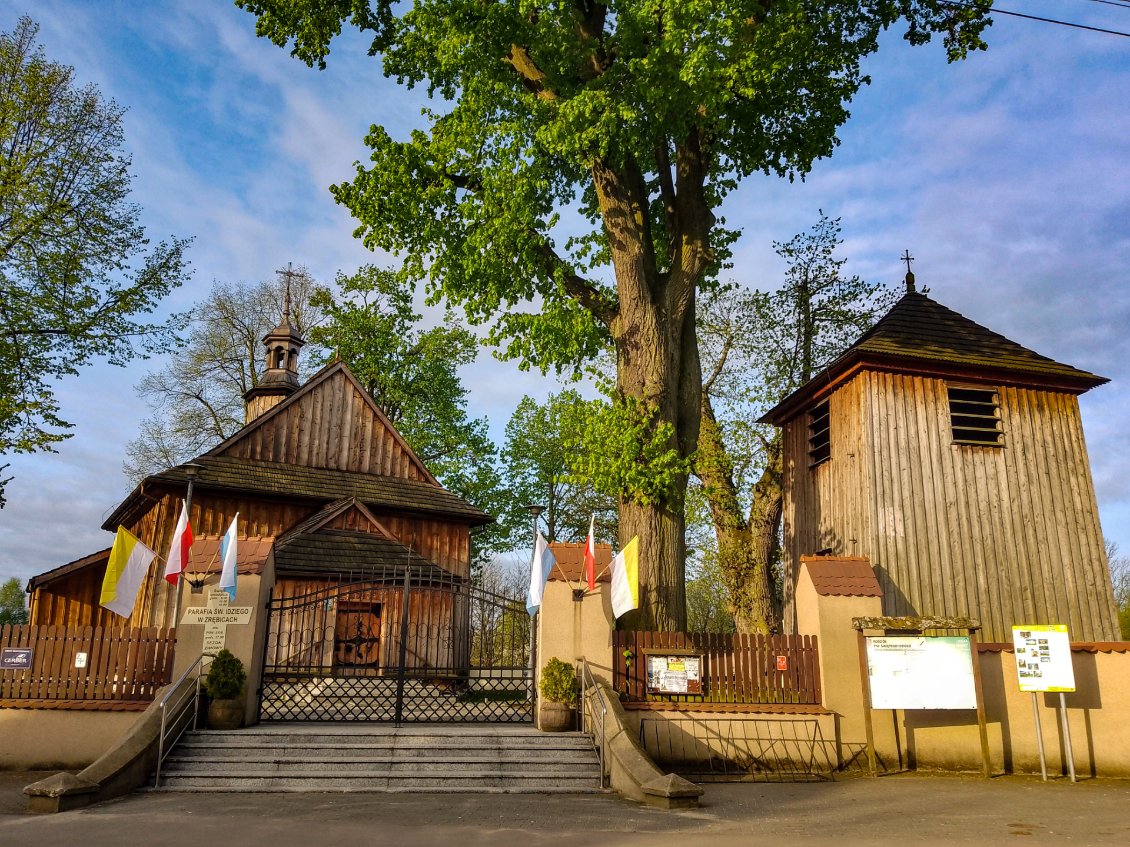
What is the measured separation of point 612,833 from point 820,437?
12.7 meters

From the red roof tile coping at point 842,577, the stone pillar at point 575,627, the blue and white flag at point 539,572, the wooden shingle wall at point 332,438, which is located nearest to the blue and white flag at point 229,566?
the blue and white flag at point 539,572

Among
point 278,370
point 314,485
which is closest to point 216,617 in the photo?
point 314,485

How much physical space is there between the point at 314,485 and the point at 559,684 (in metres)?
13.7

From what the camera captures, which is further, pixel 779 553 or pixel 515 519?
pixel 515 519

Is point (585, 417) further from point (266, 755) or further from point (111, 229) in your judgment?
point (111, 229)

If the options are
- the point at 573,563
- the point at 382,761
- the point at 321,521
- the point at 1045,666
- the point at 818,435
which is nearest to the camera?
the point at 382,761

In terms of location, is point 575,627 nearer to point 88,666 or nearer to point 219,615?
point 219,615

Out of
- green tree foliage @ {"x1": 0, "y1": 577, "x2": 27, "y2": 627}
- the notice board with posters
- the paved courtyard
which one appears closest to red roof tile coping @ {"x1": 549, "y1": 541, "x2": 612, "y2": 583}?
the notice board with posters

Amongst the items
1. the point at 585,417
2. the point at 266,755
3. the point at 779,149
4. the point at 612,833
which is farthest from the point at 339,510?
the point at 612,833

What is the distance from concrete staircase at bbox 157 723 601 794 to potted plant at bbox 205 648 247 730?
37 cm

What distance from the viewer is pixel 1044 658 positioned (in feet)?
39.0

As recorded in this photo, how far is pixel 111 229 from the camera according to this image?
71.0 feet

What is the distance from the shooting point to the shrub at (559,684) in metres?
12.3

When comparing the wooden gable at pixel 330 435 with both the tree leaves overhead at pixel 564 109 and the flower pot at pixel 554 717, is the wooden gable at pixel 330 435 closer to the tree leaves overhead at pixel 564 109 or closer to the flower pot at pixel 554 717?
the tree leaves overhead at pixel 564 109
